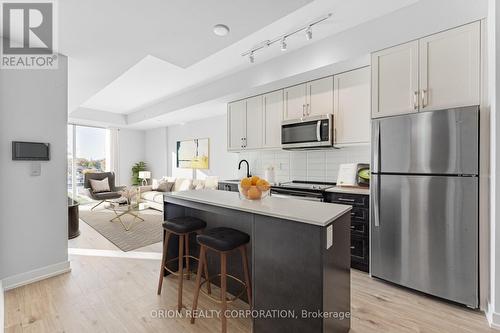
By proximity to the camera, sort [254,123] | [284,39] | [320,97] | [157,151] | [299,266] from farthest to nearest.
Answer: [157,151], [254,123], [320,97], [284,39], [299,266]

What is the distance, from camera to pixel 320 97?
127 inches

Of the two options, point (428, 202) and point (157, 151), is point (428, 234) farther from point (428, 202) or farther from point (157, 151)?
point (157, 151)

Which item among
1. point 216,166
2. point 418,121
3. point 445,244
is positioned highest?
point 418,121

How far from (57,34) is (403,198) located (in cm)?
365

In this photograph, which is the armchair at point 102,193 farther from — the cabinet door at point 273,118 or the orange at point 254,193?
the orange at point 254,193

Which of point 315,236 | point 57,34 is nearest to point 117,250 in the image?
point 57,34

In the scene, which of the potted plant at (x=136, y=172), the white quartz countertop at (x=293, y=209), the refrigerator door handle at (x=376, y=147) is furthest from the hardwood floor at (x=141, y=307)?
the potted plant at (x=136, y=172)

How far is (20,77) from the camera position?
2.39 meters

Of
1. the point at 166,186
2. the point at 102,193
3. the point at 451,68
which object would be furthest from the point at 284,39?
the point at 102,193

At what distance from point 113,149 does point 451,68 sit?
8249 millimetres

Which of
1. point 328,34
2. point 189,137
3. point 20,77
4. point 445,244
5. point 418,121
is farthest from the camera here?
point 189,137

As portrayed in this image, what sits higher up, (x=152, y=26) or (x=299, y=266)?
(x=152, y=26)

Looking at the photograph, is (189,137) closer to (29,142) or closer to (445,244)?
(29,142)

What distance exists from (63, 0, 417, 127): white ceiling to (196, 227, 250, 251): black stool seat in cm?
181
